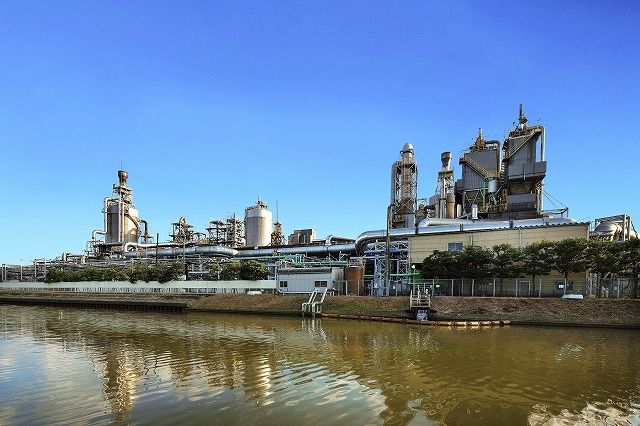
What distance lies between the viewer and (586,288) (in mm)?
40781

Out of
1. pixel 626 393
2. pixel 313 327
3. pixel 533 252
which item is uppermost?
pixel 533 252

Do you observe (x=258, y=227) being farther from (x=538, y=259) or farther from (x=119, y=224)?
(x=538, y=259)

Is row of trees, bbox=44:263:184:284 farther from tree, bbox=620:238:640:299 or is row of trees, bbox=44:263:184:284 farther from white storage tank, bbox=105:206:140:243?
tree, bbox=620:238:640:299

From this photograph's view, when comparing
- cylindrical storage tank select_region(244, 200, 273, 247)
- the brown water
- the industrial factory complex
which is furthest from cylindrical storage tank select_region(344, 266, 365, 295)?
cylindrical storage tank select_region(244, 200, 273, 247)

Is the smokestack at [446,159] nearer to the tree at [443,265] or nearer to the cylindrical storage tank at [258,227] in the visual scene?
the tree at [443,265]

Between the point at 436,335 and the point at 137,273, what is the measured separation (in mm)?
53119

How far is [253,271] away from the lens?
56.8m

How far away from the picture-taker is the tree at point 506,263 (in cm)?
4394

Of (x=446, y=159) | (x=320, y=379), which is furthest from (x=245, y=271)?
(x=446, y=159)

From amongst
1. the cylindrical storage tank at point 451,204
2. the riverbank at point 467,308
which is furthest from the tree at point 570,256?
the cylindrical storage tank at point 451,204

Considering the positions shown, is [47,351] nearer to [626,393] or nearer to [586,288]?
[626,393]

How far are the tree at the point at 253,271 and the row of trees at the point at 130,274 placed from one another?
1292 centimetres

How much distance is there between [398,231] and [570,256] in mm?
21955

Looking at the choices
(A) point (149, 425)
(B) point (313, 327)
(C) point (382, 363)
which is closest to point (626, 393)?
(C) point (382, 363)
